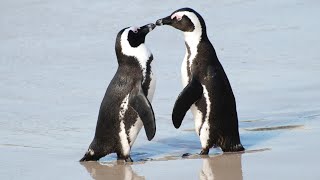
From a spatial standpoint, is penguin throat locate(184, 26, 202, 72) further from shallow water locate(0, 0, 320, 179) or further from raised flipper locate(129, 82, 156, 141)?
shallow water locate(0, 0, 320, 179)

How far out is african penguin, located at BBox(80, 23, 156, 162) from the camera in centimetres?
615

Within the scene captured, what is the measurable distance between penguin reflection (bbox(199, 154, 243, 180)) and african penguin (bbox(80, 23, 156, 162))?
1.98 ft

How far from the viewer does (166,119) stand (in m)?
7.14

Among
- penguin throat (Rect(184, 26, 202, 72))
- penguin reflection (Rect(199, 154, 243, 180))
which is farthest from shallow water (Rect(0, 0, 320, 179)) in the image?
penguin throat (Rect(184, 26, 202, 72))

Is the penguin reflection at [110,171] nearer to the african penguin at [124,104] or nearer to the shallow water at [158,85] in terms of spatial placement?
the shallow water at [158,85]

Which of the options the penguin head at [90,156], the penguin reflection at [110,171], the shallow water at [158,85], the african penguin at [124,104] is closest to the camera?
the penguin reflection at [110,171]

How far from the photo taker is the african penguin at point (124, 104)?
615cm

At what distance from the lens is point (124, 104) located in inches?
244

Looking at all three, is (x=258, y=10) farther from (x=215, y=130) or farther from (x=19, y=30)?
(x=215, y=130)

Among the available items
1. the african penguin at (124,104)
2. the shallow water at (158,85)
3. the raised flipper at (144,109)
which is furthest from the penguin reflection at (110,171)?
the raised flipper at (144,109)

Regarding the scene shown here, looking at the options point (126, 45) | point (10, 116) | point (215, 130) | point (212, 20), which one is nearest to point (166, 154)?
point (215, 130)

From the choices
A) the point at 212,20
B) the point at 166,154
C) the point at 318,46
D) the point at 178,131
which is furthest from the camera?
the point at 212,20

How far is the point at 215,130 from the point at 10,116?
1859 mm

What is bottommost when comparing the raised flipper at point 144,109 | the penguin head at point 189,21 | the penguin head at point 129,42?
the raised flipper at point 144,109
